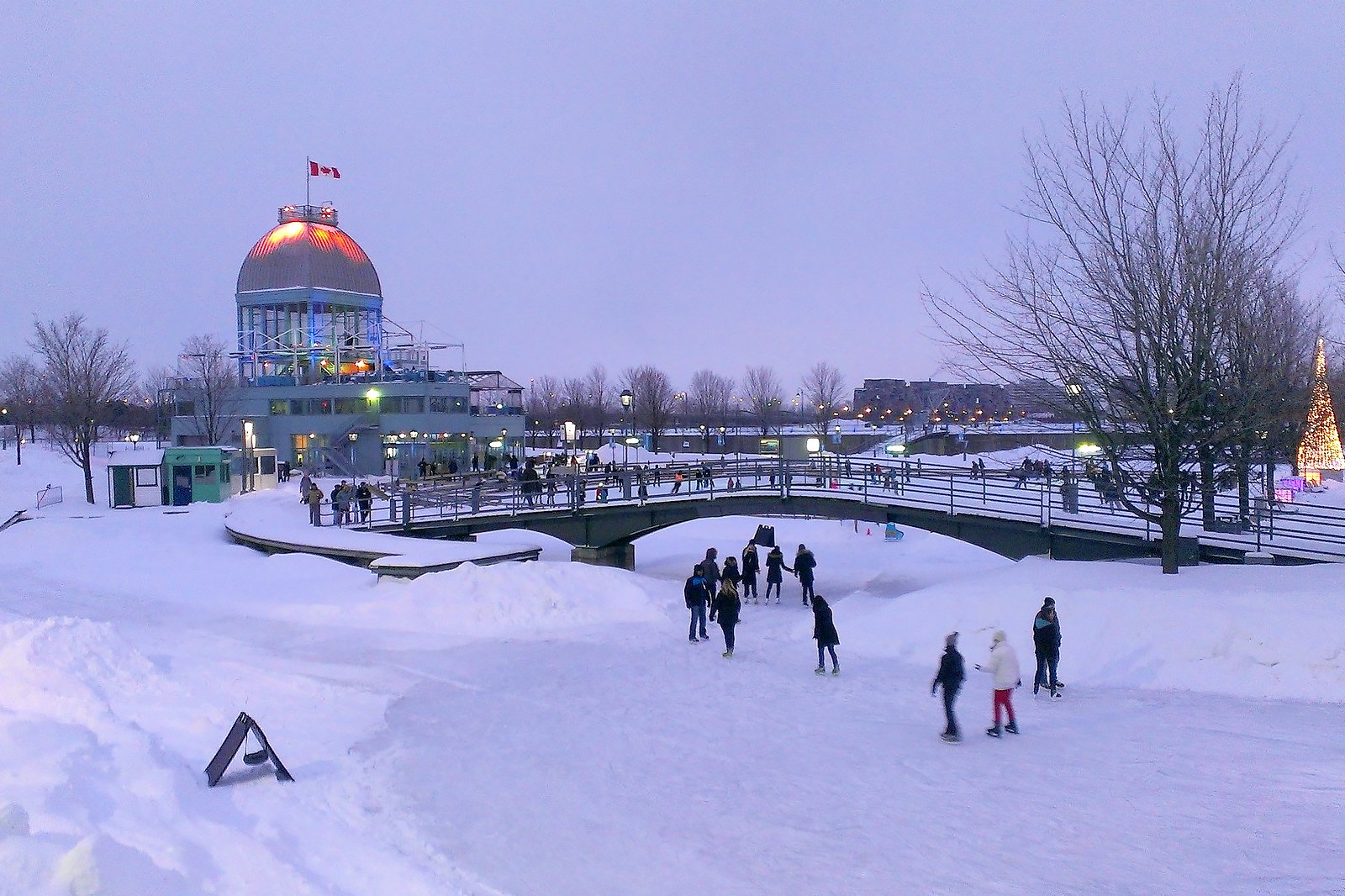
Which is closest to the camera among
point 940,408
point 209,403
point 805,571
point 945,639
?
point 945,639

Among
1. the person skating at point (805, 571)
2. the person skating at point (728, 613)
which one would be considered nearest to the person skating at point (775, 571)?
the person skating at point (805, 571)

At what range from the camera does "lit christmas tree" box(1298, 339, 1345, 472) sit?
2423 cm

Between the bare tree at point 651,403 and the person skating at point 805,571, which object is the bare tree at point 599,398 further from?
the person skating at point 805,571

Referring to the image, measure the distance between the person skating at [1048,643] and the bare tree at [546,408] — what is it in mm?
81229

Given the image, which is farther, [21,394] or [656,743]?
[21,394]

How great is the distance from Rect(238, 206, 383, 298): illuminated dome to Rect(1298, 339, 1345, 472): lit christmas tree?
187 feet

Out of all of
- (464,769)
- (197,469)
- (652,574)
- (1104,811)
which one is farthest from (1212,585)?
(197,469)

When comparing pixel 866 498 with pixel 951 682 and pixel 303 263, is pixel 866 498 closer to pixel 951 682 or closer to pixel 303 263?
pixel 951 682

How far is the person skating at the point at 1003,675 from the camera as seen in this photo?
10891 millimetres

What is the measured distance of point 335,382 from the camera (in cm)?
5588

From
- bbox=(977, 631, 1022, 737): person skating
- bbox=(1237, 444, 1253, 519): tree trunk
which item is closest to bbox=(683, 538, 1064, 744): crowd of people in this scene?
bbox=(977, 631, 1022, 737): person skating

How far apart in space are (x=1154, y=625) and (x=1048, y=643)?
8.77 ft

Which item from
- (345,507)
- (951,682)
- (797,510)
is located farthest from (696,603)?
Answer: (345,507)

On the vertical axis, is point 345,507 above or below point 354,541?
above
